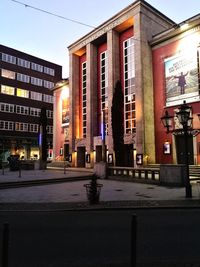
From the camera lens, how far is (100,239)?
698 cm

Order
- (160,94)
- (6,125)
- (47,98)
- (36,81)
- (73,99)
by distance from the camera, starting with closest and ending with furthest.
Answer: (160,94) < (73,99) < (6,125) < (36,81) < (47,98)

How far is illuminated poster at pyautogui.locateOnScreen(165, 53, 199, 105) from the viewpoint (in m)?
30.0

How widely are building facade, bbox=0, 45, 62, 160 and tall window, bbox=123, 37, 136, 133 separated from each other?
2395 cm

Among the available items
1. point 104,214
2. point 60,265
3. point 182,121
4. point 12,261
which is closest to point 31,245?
point 12,261

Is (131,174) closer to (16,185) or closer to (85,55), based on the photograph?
(16,185)

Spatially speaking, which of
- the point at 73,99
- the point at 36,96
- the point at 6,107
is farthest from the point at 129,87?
the point at 36,96

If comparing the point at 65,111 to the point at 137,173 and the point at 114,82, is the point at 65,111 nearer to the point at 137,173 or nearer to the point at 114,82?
the point at 114,82

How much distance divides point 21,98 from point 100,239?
2323 inches

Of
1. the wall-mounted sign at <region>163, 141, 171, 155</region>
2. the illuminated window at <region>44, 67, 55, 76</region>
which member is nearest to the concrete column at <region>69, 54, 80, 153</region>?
the wall-mounted sign at <region>163, 141, 171, 155</region>

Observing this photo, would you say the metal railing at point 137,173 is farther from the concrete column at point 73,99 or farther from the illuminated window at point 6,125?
the illuminated window at point 6,125

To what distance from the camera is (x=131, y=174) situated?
2391 centimetres

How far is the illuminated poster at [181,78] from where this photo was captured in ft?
98.6

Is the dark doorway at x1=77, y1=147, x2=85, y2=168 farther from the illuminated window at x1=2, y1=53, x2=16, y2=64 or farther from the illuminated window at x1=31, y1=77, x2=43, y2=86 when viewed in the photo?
the illuminated window at x1=2, y1=53, x2=16, y2=64

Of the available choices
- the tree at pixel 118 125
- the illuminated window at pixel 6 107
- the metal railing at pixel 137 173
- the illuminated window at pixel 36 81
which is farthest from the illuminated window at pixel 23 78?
the metal railing at pixel 137 173
